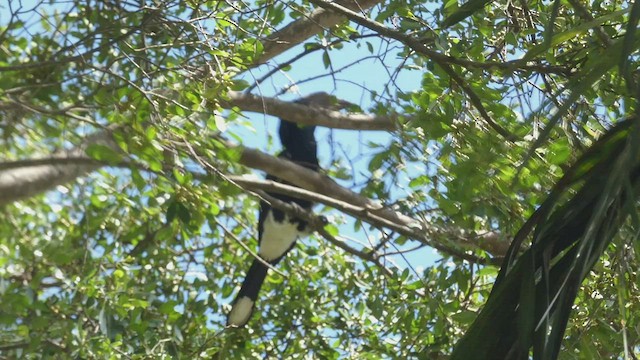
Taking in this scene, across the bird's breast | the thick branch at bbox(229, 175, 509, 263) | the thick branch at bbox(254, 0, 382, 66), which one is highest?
the bird's breast

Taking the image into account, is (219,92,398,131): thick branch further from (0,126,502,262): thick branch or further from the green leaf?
the green leaf

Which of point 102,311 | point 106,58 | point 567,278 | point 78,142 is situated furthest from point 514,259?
point 106,58

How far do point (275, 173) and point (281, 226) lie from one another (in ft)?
4.53

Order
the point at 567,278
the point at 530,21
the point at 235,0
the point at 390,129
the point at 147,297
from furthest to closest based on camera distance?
the point at 147,297
the point at 390,129
the point at 235,0
the point at 530,21
the point at 567,278

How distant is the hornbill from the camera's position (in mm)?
4230

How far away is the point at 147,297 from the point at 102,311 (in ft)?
1.50

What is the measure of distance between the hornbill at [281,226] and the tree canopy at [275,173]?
0.11m

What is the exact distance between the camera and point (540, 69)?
98.7 inches

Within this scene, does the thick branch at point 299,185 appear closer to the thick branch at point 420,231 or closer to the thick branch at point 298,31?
the thick branch at point 420,231

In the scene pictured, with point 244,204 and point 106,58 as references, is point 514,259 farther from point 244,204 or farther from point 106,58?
point 244,204

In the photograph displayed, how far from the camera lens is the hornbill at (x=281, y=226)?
4.23m

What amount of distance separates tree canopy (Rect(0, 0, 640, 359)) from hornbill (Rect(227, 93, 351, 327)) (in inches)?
4.2

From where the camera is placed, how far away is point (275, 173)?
3.84 m

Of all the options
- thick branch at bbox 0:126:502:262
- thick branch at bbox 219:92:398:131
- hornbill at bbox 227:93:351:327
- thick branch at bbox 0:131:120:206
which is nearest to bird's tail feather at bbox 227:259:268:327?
hornbill at bbox 227:93:351:327
